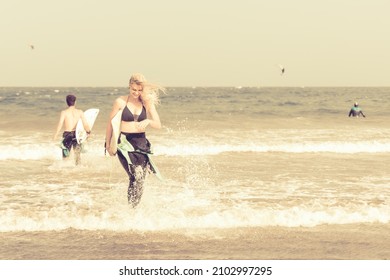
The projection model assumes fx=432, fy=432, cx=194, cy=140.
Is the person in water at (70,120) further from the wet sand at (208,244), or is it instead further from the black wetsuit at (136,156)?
the wet sand at (208,244)

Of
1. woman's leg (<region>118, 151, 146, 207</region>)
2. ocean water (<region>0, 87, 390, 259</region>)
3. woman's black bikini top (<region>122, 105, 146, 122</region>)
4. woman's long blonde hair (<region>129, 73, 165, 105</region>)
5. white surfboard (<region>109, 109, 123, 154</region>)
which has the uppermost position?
woman's long blonde hair (<region>129, 73, 165, 105</region>)

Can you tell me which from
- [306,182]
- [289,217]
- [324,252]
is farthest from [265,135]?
[324,252]

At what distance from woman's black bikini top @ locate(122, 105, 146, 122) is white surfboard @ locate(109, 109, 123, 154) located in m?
0.08

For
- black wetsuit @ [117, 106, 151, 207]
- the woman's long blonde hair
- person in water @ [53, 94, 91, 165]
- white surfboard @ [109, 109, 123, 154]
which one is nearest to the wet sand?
black wetsuit @ [117, 106, 151, 207]

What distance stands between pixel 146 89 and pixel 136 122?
50 cm

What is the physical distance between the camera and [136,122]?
6250mm

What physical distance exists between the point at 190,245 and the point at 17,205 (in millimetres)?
3803

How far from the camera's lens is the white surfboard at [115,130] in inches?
239

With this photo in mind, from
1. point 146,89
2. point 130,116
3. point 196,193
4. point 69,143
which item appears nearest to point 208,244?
point 130,116

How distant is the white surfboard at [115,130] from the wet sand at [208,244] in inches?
50.4

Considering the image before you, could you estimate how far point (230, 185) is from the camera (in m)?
9.92

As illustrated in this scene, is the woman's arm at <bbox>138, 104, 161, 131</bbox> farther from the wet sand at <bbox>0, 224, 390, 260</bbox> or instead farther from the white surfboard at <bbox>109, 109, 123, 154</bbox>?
the wet sand at <bbox>0, 224, 390, 260</bbox>

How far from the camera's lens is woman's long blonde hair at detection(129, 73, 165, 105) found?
6.11m

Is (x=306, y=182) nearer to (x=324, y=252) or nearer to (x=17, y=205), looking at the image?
(x=324, y=252)
